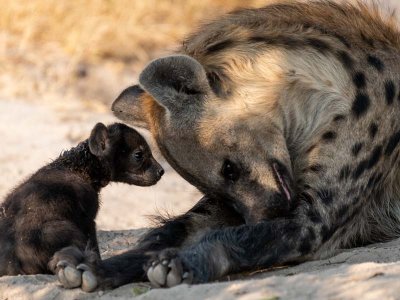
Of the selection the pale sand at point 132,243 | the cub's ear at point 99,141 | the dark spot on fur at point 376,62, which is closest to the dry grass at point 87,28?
the pale sand at point 132,243

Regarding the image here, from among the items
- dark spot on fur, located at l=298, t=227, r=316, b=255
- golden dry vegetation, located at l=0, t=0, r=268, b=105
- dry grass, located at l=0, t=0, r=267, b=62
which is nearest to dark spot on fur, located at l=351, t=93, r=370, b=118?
dark spot on fur, located at l=298, t=227, r=316, b=255

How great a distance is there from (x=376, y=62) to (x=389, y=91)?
0.49 feet

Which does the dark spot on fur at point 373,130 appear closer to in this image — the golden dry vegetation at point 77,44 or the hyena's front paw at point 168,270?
the hyena's front paw at point 168,270

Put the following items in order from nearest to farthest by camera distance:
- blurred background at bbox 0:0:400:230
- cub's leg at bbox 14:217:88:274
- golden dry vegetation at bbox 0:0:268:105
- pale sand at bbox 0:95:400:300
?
pale sand at bbox 0:95:400:300 < cub's leg at bbox 14:217:88:274 < blurred background at bbox 0:0:400:230 < golden dry vegetation at bbox 0:0:268:105

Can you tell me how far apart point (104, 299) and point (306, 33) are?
5.73 ft

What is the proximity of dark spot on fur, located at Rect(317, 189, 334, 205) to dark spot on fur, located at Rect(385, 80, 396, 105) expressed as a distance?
59 cm

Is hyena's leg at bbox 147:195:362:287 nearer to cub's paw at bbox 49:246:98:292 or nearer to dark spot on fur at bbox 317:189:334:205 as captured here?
dark spot on fur at bbox 317:189:334:205

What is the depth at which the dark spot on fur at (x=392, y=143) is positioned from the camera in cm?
498

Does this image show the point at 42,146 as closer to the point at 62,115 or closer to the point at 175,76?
the point at 62,115

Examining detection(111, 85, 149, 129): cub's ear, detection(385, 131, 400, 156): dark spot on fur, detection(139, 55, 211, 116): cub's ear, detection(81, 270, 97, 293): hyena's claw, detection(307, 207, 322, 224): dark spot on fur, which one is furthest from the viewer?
detection(111, 85, 149, 129): cub's ear

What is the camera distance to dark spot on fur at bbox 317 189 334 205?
467 cm

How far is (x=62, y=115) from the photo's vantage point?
29.4 ft

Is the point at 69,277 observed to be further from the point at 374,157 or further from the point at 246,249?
the point at 374,157

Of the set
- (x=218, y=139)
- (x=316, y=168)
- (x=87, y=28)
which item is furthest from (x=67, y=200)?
(x=87, y=28)
